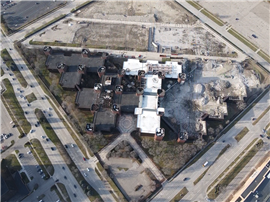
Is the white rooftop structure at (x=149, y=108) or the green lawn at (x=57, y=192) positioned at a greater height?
the white rooftop structure at (x=149, y=108)

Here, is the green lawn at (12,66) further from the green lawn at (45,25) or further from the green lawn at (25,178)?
the green lawn at (25,178)

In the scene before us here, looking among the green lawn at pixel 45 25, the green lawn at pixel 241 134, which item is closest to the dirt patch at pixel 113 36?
the green lawn at pixel 45 25

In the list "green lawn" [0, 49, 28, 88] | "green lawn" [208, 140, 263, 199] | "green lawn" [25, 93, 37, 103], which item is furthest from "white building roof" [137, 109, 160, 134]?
"green lawn" [0, 49, 28, 88]

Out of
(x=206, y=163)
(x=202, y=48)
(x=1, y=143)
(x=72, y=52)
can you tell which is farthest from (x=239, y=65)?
(x=1, y=143)

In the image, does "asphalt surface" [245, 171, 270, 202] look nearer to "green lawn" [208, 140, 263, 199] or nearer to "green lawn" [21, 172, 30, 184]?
"green lawn" [208, 140, 263, 199]

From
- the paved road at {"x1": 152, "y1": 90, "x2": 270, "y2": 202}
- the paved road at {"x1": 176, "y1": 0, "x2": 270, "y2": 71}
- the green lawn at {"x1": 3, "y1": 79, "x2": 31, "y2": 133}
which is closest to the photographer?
the paved road at {"x1": 152, "y1": 90, "x2": 270, "y2": 202}

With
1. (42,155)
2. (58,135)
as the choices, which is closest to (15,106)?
(58,135)

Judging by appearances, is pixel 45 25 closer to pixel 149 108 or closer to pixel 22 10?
pixel 22 10
